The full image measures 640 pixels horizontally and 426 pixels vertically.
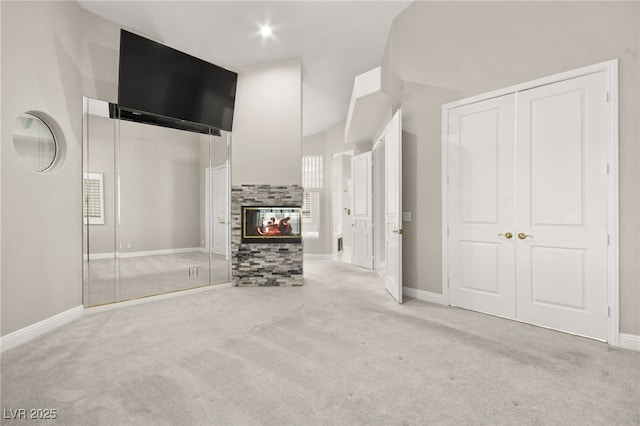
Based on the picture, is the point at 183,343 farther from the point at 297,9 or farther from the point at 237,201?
the point at 297,9

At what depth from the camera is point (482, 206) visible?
345cm

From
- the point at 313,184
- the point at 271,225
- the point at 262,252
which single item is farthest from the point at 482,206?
the point at 313,184

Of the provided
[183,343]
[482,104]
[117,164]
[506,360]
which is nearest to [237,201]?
[117,164]

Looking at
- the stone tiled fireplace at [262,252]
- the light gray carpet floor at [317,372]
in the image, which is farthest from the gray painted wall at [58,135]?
the stone tiled fireplace at [262,252]

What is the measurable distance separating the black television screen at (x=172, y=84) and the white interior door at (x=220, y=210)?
69cm

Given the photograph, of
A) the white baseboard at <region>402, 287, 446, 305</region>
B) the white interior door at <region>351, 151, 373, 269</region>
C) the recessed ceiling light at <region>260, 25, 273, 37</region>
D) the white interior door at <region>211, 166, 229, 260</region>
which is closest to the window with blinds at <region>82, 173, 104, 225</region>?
the white interior door at <region>211, 166, 229, 260</region>

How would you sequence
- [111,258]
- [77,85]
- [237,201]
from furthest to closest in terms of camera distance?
[237,201] → [111,258] → [77,85]

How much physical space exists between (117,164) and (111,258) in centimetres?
108

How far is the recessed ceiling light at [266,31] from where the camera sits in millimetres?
4019

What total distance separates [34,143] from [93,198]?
74 cm

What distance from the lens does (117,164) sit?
3.58 m

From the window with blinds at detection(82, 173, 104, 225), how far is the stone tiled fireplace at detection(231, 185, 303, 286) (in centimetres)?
165

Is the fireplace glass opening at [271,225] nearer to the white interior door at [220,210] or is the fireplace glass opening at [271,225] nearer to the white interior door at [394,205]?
the white interior door at [220,210]

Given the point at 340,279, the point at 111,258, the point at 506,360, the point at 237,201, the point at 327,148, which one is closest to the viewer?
the point at 506,360
